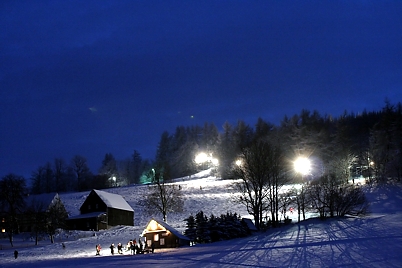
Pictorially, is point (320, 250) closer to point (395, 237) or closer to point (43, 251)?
point (395, 237)

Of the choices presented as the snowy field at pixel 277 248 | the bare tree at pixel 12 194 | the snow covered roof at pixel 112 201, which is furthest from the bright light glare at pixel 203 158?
the bare tree at pixel 12 194

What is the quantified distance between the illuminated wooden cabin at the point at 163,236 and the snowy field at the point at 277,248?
381 cm

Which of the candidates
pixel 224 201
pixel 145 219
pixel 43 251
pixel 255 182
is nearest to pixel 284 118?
pixel 224 201

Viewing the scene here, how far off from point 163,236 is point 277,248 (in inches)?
667

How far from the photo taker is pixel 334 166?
7369 cm

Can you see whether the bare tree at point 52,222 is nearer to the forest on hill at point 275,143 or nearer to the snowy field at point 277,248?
the snowy field at point 277,248

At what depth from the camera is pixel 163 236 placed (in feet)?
140

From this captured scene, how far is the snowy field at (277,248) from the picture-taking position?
→ 2375 cm

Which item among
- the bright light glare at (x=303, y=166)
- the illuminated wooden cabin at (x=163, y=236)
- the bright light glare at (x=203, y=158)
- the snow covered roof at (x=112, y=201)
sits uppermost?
the bright light glare at (x=203, y=158)

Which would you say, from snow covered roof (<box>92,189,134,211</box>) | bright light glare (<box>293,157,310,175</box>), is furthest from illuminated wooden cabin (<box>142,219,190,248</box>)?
bright light glare (<box>293,157,310,175</box>)

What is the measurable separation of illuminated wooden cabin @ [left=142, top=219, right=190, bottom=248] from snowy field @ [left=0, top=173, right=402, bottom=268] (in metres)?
3.81

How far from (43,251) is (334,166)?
53.9 m

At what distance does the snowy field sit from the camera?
77.9 ft

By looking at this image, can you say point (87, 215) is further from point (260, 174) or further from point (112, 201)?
point (260, 174)
